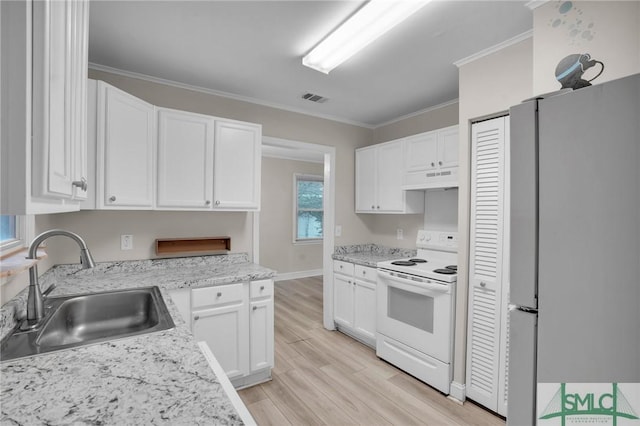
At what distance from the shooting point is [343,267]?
3479 mm

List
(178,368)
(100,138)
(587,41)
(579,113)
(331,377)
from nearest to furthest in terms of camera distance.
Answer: (579,113) → (178,368) → (587,41) → (100,138) → (331,377)

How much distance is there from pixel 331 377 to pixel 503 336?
1.39 metres

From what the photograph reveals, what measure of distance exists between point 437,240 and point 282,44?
2.28m

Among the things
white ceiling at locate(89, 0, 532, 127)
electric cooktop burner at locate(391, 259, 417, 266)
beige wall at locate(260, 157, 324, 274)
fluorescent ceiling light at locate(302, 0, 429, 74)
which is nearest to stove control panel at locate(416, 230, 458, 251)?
electric cooktop burner at locate(391, 259, 417, 266)

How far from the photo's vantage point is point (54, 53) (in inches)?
26.4

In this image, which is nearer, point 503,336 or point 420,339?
point 503,336

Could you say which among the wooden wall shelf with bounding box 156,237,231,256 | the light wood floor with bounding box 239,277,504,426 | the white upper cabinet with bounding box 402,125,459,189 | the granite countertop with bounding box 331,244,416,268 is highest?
the white upper cabinet with bounding box 402,125,459,189

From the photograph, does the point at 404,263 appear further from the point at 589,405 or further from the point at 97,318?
the point at 97,318

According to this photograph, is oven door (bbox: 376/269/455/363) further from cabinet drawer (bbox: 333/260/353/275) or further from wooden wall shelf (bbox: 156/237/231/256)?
wooden wall shelf (bbox: 156/237/231/256)

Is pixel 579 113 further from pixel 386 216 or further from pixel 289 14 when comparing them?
pixel 386 216

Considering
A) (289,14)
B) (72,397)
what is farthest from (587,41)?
(72,397)

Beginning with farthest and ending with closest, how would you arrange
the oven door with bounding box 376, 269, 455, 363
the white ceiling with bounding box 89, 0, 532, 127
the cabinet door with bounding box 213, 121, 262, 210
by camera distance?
the cabinet door with bounding box 213, 121, 262, 210 < the oven door with bounding box 376, 269, 455, 363 < the white ceiling with bounding box 89, 0, 532, 127

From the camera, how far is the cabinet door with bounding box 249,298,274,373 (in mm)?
2396

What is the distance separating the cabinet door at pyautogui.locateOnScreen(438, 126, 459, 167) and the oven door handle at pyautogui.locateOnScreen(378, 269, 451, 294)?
3.53 ft
